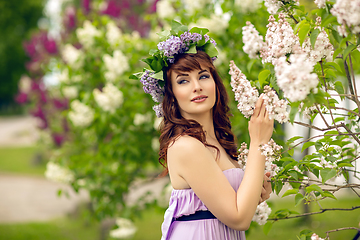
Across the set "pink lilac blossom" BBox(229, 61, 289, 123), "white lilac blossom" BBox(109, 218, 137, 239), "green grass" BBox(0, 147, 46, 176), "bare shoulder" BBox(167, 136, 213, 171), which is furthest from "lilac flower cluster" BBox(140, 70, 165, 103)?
"green grass" BBox(0, 147, 46, 176)

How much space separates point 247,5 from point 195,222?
7.67 ft

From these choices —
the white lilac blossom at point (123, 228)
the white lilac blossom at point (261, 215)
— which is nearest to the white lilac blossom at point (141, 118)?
the white lilac blossom at point (123, 228)

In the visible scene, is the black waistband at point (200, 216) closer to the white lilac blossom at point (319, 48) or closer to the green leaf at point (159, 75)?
the green leaf at point (159, 75)

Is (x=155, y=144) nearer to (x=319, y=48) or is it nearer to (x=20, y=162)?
(x=319, y=48)

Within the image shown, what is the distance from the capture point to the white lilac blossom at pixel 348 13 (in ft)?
3.54

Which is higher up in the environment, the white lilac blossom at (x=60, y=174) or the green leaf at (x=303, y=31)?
the white lilac blossom at (x=60, y=174)

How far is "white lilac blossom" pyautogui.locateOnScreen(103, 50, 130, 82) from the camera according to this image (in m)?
3.59

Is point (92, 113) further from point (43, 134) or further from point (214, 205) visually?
point (43, 134)

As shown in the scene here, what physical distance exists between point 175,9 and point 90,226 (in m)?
5.41

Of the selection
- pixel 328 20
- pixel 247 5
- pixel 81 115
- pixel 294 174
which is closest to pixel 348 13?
pixel 328 20

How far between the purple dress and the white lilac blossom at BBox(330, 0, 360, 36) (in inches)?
35.1

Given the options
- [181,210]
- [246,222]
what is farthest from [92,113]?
[246,222]

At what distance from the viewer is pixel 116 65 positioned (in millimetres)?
3600

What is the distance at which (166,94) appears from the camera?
1.90 m
